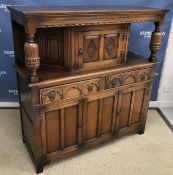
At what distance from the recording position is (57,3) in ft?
7.43

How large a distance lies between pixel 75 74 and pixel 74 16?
42cm

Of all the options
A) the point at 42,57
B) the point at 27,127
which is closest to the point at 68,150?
the point at 27,127

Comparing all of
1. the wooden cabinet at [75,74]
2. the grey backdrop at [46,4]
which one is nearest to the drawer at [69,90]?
the wooden cabinet at [75,74]

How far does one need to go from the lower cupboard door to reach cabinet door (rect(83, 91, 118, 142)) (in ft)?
0.23

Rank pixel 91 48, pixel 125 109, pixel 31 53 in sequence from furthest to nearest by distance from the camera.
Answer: pixel 125 109 → pixel 91 48 → pixel 31 53

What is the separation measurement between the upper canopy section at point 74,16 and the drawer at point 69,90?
0.44 meters

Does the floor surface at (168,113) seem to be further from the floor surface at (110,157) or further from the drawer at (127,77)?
the drawer at (127,77)

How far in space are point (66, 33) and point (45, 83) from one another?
0.39m

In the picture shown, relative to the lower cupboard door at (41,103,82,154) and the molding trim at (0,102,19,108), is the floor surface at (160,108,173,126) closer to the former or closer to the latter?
the lower cupboard door at (41,103,82,154)

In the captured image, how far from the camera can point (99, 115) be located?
6.38ft

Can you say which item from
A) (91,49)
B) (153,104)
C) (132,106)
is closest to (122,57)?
(91,49)

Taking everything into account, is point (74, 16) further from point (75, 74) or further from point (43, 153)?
point (43, 153)

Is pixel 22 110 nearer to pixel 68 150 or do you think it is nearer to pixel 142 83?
pixel 68 150

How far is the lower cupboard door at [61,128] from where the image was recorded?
173 centimetres
